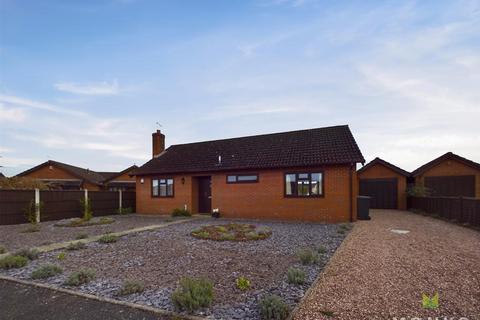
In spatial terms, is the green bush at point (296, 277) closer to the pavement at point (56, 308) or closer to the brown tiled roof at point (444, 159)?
the pavement at point (56, 308)

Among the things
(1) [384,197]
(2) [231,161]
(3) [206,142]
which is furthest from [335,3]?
(1) [384,197]

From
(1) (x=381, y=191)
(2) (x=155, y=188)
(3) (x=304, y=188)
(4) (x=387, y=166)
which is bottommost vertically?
(1) (x=381, y=191)

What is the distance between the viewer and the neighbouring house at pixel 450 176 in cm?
1944

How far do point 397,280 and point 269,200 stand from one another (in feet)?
32.3

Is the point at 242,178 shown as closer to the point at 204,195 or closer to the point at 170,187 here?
the point at 204,195

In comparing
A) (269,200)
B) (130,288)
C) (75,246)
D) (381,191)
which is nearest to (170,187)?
(269,200)

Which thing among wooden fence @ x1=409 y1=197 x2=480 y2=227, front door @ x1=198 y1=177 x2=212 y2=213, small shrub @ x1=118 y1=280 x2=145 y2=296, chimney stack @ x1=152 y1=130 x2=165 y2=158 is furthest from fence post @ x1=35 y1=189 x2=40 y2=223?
wooden fence @ x1=409 y1=197 x2=480 y2=227

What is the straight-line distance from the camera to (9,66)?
37.1 ft

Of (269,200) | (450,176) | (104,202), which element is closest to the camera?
(269,200)

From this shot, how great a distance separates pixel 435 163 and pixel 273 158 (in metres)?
13.7

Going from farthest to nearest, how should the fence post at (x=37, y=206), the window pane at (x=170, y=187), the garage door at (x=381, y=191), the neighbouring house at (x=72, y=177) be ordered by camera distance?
1. the neighbouring house at (x=72, y=177)
2. the garage door at (x=381, y=191)
3. the window pane at (x=170, y=187)
4. the fence post at (x=37, y=206)

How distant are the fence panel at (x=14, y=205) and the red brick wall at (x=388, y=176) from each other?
22.0 meters

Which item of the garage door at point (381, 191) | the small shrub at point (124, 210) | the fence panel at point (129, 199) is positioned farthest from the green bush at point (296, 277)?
the garage door at point (381, 191)

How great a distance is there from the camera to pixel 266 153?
1591 centimetres
